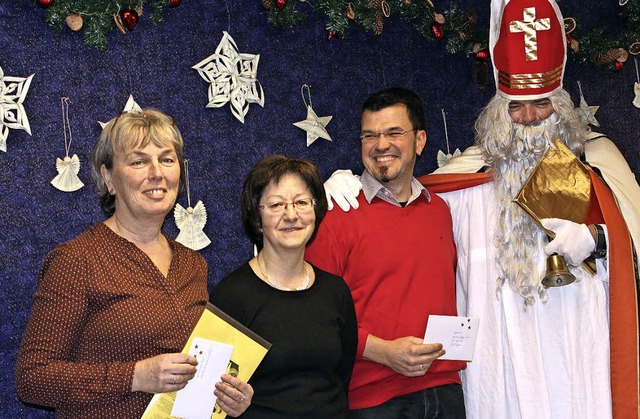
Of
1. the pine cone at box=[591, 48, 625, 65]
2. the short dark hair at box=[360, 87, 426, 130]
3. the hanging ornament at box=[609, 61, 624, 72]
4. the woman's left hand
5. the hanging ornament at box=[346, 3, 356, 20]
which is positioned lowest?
the woman's left hand

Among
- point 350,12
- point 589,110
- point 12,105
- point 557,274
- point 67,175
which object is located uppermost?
point 350,12

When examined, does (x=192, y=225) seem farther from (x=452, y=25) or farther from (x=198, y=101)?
(x=452, y=25)

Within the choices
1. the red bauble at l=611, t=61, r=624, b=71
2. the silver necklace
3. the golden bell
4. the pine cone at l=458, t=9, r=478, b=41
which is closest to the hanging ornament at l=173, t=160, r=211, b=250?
the silver necklace

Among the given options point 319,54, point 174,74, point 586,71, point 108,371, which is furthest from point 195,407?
point 586,71

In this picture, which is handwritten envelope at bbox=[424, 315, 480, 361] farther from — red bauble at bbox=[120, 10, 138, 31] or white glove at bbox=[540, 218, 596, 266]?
red bauble at bbox=[120, 10, 138, 31]

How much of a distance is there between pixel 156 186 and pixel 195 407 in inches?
32.1

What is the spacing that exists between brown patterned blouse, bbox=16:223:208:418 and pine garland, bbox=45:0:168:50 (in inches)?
38.2

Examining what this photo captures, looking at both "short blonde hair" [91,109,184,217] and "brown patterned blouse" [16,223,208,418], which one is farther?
"short blonde hair" [91,109,184,217]

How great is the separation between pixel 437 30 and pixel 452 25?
6.5 inches

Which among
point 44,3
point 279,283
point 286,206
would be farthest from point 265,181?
point 44,3

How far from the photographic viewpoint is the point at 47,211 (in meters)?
3.47

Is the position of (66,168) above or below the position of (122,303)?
above

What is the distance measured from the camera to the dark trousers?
3.62 meters

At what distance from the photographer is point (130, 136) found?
300 cm
